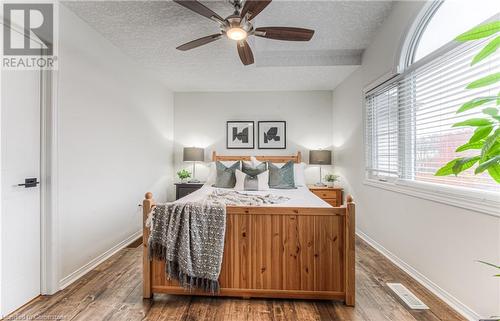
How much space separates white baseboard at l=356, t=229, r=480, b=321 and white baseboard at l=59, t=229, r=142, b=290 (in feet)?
10.7

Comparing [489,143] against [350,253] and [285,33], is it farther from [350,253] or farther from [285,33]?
[285,33]

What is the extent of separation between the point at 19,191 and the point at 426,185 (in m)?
3.48

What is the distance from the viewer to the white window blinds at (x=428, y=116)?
5.95ft

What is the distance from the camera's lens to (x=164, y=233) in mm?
2006

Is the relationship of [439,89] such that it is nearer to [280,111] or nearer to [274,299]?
[274,299]

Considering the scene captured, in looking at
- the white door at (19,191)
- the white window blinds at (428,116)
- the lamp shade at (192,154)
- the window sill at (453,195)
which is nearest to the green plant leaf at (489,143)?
the white window blinds at (428,116)

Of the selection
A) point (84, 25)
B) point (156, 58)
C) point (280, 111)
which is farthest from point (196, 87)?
point (84, 25)

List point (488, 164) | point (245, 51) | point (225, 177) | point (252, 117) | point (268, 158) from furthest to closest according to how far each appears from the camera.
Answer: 1. point (252, 117)
2. point (268, 158)
3. point (225, 177)
4. point (245, 51)
5. point (488, 164)

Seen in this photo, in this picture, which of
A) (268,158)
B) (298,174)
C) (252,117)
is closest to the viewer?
(298,174)

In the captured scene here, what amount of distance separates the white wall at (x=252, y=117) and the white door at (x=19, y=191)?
9.84 feet

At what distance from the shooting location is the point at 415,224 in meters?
2.37

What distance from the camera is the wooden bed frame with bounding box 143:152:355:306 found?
200 cm

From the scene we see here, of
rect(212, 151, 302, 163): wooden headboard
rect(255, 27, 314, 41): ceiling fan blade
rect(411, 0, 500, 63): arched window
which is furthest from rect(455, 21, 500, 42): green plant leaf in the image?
rect(212, 151, 302, 163): wooden headboard

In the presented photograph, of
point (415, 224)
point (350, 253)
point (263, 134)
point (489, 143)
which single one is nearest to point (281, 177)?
point (263, 134)
